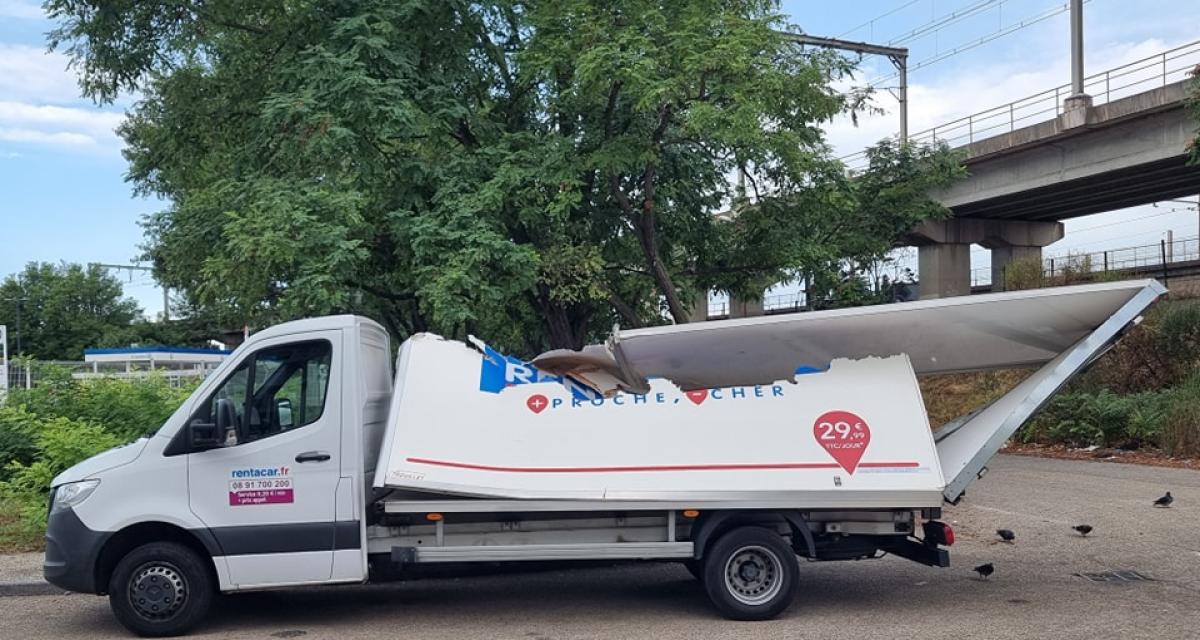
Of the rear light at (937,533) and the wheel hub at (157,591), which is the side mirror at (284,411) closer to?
the wheel hub at (157,591)

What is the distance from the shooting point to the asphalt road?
7383mm

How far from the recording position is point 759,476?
24.4ft

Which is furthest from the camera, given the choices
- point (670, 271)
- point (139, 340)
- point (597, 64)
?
point (139, 340)

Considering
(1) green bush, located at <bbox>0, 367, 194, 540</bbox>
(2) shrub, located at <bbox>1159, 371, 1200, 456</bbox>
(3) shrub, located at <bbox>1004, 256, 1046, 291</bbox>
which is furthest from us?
(3) shrub, located at <bbox>1004, 256, 1046, 291</bbox>

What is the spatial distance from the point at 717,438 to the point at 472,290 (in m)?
5.94

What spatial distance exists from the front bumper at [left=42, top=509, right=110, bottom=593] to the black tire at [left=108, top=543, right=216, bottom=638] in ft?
0.59

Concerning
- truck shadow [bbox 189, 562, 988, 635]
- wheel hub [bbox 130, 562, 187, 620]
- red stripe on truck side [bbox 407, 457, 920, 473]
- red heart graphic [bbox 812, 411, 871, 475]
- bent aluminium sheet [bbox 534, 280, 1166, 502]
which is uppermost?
bent aluminium sheet [bbox 534, 280, 1166, 502]

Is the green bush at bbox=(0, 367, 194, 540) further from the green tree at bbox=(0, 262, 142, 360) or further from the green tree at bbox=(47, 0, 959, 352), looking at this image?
the green tree at bbox=(0, 262, 142, 360)

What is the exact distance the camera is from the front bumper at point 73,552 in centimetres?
730

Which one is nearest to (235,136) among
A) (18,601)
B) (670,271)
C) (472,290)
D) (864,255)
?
(472,290)

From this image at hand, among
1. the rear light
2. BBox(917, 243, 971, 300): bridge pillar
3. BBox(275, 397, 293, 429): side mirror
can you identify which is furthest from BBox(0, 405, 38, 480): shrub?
BBox(917, 243, 971, 300): bridge pillar

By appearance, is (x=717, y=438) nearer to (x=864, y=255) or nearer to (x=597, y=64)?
(x=597, y=64)

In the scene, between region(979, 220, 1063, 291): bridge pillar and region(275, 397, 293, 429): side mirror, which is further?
region(979, 220, 1063, 291): bridge pillar

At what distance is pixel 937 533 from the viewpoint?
760cm
